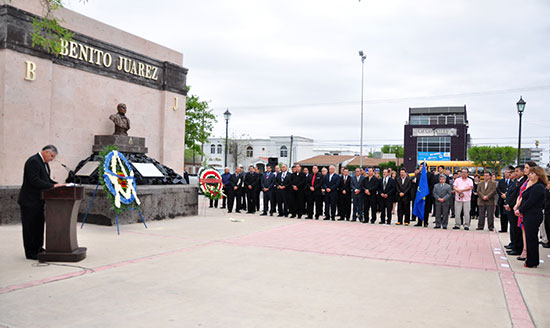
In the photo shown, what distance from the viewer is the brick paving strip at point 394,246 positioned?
6.27 meters

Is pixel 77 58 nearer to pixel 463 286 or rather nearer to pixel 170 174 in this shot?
pixel 170 174

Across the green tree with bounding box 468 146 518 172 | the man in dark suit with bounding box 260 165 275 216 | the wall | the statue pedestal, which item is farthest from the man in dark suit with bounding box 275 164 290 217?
the green tree with bounding box 468 146 518 172

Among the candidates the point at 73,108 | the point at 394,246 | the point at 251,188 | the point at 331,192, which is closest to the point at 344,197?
the point at 331,192

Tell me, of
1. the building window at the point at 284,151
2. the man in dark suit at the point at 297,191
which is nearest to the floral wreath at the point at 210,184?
the man in dark suit at the point at 297,191

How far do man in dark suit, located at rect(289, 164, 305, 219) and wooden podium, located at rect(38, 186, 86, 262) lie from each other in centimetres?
943

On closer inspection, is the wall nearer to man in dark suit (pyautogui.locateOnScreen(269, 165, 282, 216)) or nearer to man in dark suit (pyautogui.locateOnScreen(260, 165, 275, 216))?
man in dark suit (pyautogui.locateOnScreen(260, 165, 275, 216))

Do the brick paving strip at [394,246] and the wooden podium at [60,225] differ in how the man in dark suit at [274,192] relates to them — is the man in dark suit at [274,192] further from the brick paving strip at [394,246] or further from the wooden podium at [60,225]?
the wooden podium at [60,225]

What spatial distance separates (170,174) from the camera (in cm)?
1541

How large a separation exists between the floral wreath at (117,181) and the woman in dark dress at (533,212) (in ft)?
28.7

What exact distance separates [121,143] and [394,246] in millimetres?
9558

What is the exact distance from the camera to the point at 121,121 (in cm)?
1490

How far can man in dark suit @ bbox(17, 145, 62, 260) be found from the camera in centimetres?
720

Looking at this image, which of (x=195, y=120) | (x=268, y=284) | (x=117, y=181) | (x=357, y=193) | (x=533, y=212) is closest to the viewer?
(x=268, y=284)

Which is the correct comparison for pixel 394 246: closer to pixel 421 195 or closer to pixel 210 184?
pixel 421 195
